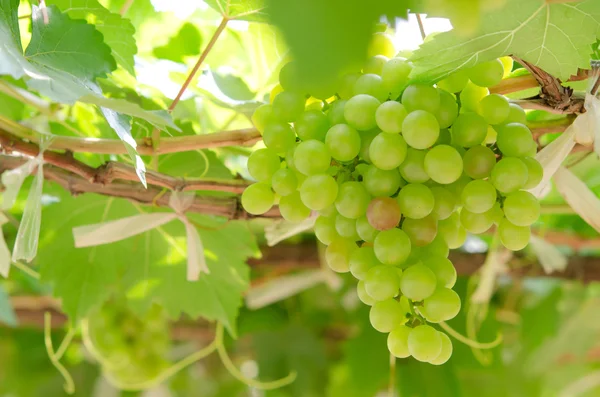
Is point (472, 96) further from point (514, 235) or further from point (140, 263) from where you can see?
point (140, 263)

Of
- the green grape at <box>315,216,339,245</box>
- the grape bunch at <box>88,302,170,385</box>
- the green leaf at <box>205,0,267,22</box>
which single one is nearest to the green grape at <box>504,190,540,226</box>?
the green grape at <box>315,216,339,245</box>

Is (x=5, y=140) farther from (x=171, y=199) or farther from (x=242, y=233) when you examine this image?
(x=242, y=233)

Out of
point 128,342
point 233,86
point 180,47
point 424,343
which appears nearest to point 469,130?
point 424,343

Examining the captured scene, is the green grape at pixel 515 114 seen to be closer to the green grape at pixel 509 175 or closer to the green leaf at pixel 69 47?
the green grape at pixel 509 175

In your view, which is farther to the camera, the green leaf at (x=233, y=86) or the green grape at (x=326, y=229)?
the green leaf at (x=233, y=86)

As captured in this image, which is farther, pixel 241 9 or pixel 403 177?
pixel 241 9

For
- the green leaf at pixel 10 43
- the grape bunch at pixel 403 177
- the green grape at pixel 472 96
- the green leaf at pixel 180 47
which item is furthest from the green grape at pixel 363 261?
the green leaf at pixel 180 47

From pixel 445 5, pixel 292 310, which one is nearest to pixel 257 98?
pixel 445 5
